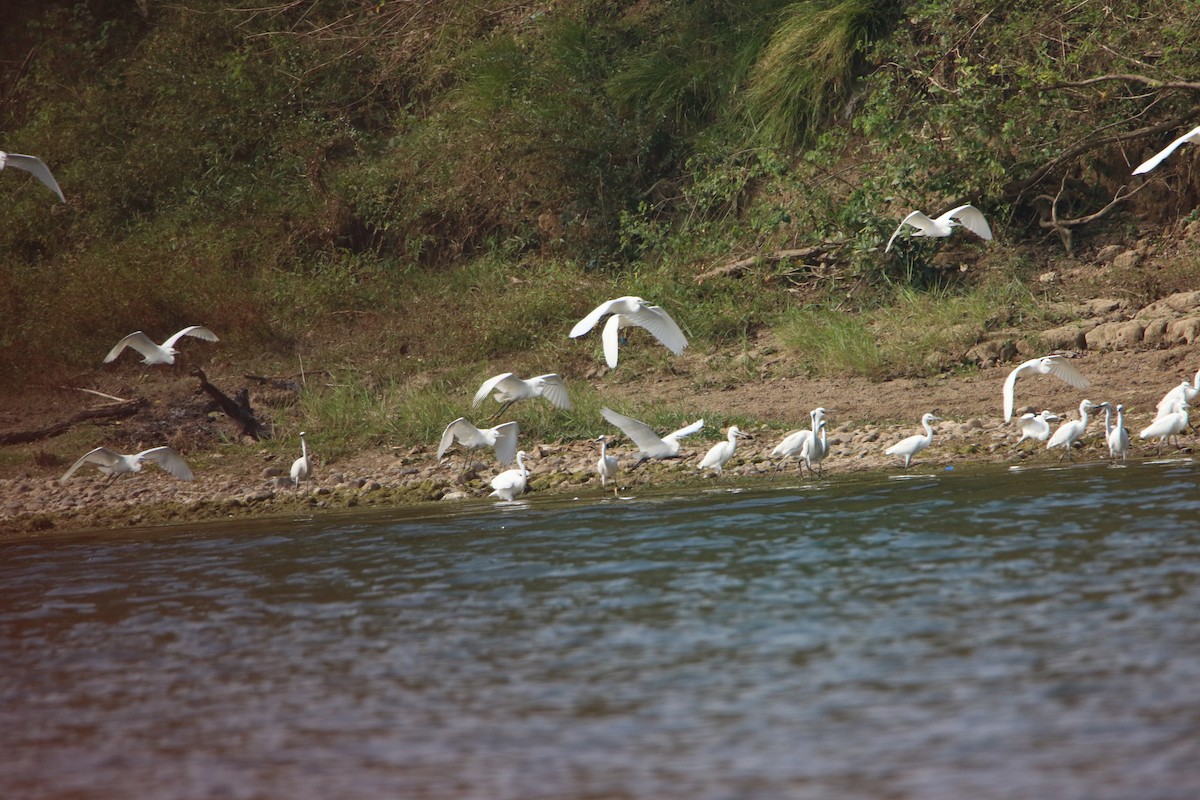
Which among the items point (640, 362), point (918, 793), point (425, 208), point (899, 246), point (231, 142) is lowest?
point (918, 793)

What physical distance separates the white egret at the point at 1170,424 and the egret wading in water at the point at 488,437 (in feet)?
14.7

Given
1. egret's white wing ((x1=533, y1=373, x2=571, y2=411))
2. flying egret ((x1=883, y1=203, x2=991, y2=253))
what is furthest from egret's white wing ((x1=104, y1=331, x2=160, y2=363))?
flying egret ((x1=883, y1=203, x2=991, y2=253))

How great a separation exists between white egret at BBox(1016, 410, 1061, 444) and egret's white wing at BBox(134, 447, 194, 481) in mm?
6391

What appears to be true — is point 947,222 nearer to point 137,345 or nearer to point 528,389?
point 528,389

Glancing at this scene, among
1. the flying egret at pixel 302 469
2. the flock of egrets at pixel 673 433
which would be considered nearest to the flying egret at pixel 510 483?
the flock of egrets at pixel 673 433

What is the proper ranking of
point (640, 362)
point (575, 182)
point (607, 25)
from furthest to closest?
point (607, 25)
point (575, 182)
point (640, 362)

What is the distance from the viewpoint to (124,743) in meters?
4.79

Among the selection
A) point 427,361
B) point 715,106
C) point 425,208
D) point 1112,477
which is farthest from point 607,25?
point 1112,477

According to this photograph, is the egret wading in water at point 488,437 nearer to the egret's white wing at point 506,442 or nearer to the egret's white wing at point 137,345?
the egret's white wing at point 506,442

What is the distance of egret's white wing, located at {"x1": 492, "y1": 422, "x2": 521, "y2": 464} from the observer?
396 inches

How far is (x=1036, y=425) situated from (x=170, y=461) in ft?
21.5

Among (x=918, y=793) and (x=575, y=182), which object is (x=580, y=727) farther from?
(x=575, y=182)

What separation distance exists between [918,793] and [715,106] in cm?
1371

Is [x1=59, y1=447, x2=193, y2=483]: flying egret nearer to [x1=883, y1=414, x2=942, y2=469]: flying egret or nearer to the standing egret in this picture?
the standing egret
